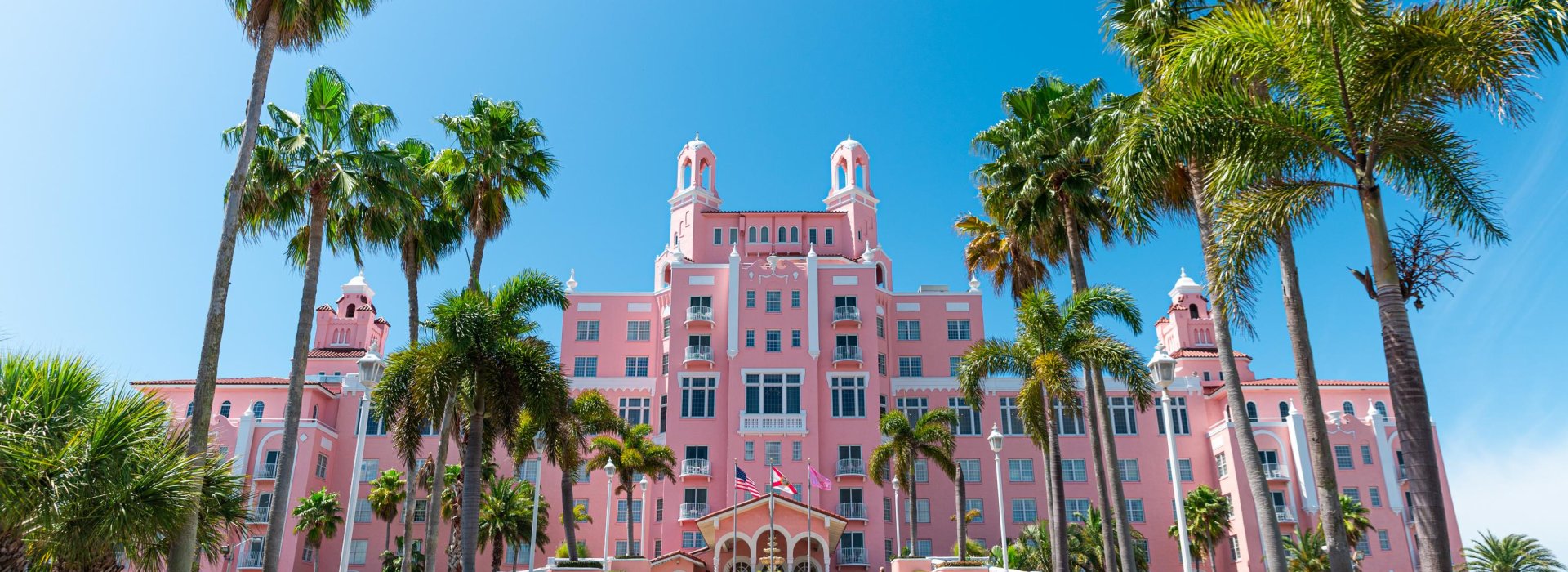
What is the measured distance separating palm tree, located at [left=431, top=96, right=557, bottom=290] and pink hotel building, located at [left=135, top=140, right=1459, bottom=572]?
23504 mm

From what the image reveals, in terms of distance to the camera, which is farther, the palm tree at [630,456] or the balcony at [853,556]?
the balcony at [853,556]

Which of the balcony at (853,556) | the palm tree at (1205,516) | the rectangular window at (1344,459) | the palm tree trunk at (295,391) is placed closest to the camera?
the palm tree trunk at (295,391)

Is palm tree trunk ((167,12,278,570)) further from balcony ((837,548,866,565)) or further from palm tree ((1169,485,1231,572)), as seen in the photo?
palm tree ((1169,485,1231,572))

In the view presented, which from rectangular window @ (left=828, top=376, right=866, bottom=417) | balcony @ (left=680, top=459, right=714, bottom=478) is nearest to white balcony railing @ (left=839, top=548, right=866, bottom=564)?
rectangular window @ (left=828, top=376, right=866, bottom=417)

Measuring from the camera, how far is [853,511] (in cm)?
4975

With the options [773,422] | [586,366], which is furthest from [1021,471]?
[586,366]

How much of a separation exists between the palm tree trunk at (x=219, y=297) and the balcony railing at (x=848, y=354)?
36760 millimetres

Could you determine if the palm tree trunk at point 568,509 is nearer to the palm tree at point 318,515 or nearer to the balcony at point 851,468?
the palm tree at point 318,515

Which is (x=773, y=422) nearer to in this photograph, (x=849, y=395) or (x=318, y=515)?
(x=849, y=395)

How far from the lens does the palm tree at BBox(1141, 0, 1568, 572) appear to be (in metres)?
11.2

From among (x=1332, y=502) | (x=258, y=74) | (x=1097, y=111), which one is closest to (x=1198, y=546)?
(x=1097, y=111)

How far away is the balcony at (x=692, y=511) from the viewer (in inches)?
1945

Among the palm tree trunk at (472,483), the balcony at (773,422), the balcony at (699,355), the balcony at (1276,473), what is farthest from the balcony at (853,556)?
the palm tree trunk at (472,483)

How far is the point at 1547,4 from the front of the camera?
1098cm
